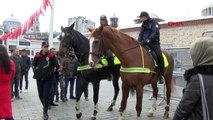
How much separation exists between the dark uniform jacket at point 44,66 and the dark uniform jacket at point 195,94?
17.5 ft

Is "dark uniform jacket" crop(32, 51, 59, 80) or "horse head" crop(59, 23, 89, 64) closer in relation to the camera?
"dark uniform jacket" crop(32, 51, 59, 80)

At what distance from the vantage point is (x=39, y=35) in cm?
7644

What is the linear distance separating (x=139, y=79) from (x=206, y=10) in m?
46.1

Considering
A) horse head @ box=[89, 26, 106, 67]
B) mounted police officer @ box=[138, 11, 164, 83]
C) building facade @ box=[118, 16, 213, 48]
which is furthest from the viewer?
building facade @ box=[118, 16, 213, 48]

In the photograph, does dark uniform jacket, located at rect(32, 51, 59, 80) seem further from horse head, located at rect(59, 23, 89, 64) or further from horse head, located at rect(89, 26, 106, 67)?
horse head, located at rect(89, 26, 106, 67)

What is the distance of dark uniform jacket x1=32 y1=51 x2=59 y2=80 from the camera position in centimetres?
769

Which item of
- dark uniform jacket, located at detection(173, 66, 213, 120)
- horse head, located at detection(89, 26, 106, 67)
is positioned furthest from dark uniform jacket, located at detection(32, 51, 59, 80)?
dark uniform jacket, located at detection(173, 66, 213, 120)

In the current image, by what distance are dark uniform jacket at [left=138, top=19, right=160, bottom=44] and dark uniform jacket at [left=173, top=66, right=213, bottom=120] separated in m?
4.72

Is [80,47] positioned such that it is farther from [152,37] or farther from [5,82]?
[5,82]

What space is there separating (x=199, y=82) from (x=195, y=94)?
107mm

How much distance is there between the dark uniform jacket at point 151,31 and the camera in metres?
7.47

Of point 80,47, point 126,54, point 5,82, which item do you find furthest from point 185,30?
point 5,82

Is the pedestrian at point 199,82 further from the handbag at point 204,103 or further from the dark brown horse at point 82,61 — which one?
A: the dark brown horse at point 82,61

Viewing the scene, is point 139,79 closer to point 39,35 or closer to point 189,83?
point 189,83
